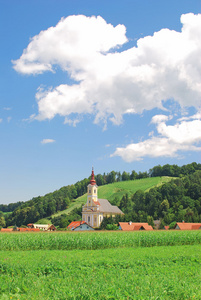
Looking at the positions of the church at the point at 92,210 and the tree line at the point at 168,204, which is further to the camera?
the church at the point at 92,210

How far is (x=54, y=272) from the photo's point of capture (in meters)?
12.5

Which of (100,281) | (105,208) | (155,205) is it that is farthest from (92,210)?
(100,281)

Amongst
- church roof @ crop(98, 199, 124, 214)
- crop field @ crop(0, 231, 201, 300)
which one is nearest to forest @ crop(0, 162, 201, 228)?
church roof @ crop(98, 199, 124, 214)

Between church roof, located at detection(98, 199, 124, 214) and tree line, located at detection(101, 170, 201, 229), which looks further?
church roof, located at detection(98, 199, 124, 214)

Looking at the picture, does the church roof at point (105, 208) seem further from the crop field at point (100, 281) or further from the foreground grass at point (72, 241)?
the crop field at point (100, 281)

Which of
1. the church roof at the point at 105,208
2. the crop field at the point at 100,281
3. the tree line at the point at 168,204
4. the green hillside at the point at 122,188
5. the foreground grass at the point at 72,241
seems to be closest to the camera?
the crop field at the point at 100,281

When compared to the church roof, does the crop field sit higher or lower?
higher

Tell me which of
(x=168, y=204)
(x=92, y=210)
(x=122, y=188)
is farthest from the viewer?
(x=122, y=188)

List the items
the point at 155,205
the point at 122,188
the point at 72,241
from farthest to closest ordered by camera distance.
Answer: the point at 122,188 → the point at 155,205 → the point at 72,241

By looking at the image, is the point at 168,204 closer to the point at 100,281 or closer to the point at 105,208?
the point at 105,208

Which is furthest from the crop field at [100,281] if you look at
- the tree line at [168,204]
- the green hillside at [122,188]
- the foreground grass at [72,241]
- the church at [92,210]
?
the green hillside at [122,188]

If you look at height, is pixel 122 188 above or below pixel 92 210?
above

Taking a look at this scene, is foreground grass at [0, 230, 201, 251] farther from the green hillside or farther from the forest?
the green hillside

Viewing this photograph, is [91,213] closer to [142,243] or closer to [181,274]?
[142,243]
